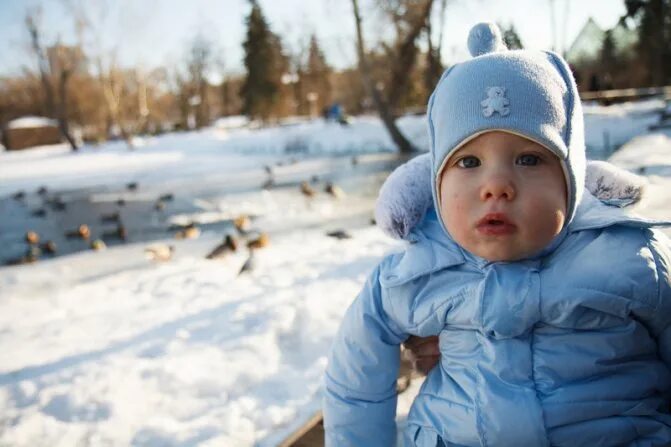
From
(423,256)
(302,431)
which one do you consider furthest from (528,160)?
(302,431)

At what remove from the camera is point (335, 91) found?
2207 inches

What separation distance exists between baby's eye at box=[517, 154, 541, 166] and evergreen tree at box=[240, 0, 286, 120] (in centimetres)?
3572

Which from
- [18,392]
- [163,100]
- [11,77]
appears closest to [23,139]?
[11,77]

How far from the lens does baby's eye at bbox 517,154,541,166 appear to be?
992 mm

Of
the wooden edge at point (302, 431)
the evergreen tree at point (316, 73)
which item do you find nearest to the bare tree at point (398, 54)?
the wooden edge at point (302, 431)

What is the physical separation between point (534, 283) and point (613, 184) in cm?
38

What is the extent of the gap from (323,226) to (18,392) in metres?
3.68

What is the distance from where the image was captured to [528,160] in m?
1.00

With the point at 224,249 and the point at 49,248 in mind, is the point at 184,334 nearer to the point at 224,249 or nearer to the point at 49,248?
the point at 224,249

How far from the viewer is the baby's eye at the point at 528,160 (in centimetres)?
99

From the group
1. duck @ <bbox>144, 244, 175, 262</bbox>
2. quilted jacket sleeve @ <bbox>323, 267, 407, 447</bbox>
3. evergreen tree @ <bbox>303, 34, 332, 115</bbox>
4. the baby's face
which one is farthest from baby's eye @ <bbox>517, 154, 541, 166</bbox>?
evergreen tree @ <bbox>303, 34, 332, 115</bbox>

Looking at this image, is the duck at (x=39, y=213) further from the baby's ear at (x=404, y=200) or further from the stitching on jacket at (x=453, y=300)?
the stitching on jacket at (x=453, y=300)

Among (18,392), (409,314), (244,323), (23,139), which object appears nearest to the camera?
(409,314)

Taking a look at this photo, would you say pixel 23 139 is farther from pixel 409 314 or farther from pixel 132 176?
pixel 409 314
